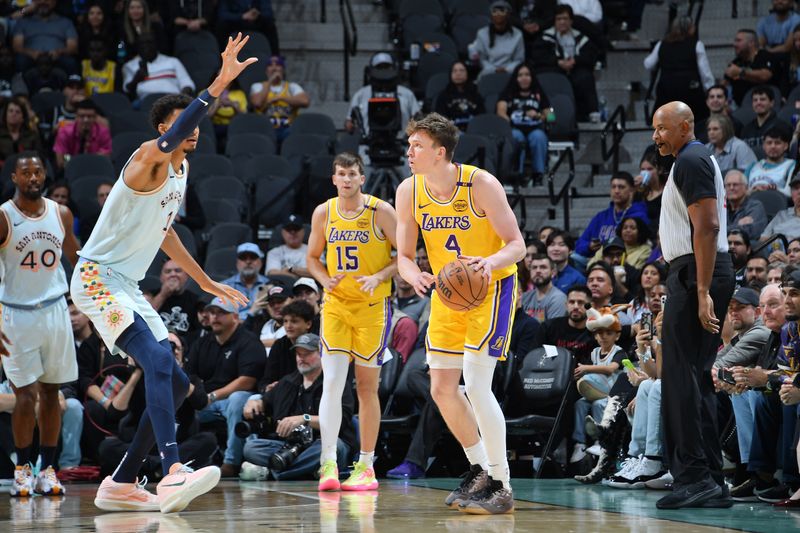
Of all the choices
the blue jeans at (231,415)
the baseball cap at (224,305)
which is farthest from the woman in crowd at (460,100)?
the blue jeans at (231,415)

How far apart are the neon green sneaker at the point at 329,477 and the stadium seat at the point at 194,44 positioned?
9381mm

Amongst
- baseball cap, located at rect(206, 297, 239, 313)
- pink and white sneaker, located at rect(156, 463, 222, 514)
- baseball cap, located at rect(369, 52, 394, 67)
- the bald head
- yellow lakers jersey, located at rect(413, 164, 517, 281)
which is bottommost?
pink and white sneaker, located at rect(156, 463, 222, 514)

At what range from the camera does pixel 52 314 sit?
26.0 feet

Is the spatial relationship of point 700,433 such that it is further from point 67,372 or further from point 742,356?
point 67,372

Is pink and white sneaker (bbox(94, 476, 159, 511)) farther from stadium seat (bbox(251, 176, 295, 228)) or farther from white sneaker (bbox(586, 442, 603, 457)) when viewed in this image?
stadium seat (bbox(251, 176, 295, 228))

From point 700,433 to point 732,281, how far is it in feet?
2.63

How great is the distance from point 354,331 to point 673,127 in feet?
8.71

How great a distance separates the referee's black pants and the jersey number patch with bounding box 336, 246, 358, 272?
2416 mm

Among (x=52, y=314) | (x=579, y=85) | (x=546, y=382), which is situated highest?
(x=579, y=85)

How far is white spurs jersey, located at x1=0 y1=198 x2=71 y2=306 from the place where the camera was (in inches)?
307

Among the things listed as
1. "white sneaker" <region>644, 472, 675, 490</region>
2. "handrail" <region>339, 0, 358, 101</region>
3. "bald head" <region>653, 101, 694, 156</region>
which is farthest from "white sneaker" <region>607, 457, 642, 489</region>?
"handrail" <region>339, 0, 358, 101</region>

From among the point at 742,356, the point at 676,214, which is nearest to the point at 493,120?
the point at 742,356

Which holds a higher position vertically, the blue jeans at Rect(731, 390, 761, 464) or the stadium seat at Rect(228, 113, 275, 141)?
the stadium seat at Rect(228, 113, 275, 141)

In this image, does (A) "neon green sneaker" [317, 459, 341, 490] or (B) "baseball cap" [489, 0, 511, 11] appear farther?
(B) "baseball cap" [489, 0, 511, 11]
